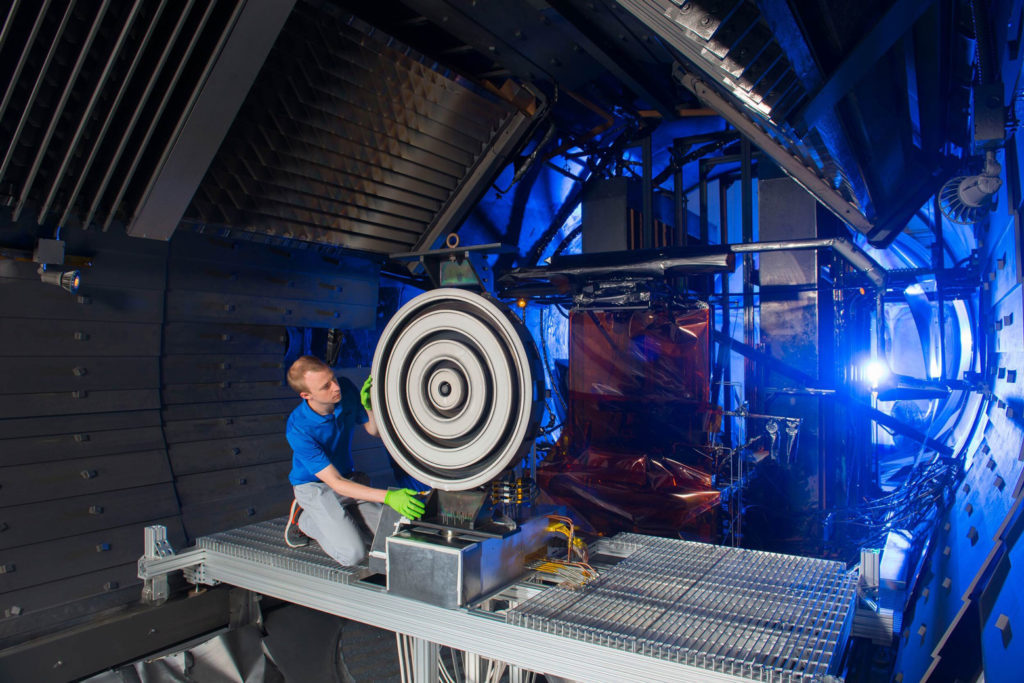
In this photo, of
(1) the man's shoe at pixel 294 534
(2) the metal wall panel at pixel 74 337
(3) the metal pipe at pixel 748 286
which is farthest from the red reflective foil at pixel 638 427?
(2) the metal wall panel at pixel 74 337

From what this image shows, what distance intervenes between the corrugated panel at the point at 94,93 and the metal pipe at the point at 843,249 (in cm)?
379

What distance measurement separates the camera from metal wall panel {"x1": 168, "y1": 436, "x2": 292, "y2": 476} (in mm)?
3852

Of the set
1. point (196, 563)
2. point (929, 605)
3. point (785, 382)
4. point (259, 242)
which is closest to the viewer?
point (929, 605)

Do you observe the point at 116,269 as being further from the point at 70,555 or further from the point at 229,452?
the point at 70,555

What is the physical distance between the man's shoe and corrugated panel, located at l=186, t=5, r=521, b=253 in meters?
1.74

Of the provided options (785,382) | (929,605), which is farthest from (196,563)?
(785,382)

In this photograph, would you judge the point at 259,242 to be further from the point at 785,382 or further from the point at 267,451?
the point at 785,382

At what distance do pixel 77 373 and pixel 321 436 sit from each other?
1.46 metres

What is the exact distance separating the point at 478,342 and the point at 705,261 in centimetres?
285

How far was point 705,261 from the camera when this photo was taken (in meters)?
4.79

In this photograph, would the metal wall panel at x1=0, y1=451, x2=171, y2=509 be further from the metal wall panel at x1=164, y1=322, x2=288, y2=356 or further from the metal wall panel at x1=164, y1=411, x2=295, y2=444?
the metal wall panel at x1=164, y1=322, x2=288, y2=356

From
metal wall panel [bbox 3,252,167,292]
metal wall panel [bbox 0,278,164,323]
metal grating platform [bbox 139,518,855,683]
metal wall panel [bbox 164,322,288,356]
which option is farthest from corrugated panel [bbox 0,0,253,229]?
metal grating platform [bbox 139,518,855,683]

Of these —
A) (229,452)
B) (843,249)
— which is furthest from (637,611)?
(843,249)

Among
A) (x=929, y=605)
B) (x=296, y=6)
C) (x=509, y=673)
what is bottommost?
(x=509, y=673)
